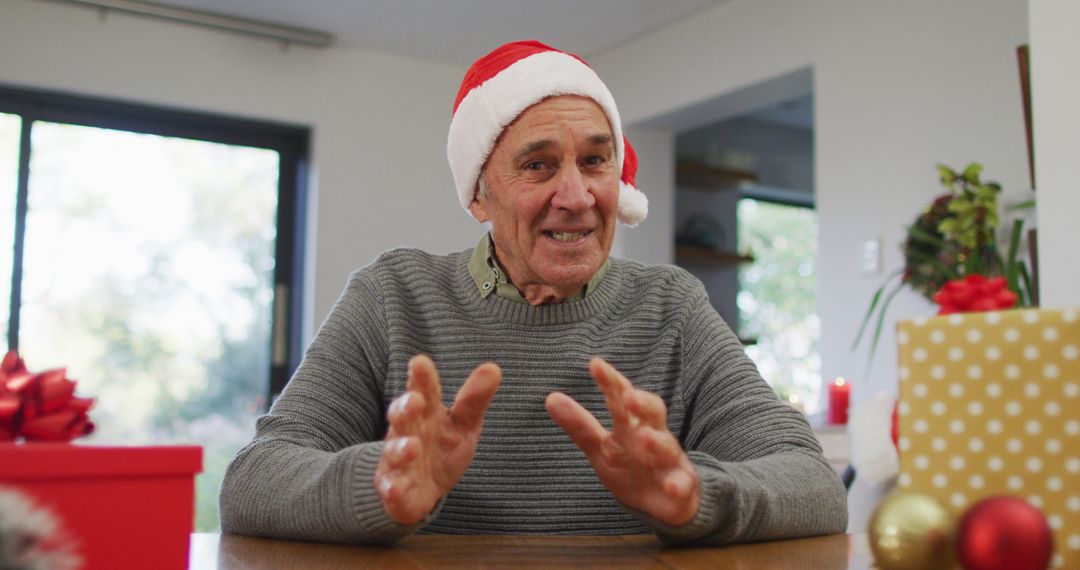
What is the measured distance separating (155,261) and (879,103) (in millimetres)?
3043

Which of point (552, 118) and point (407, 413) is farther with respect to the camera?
point (552, 118)

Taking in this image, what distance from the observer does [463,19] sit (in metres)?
4.55

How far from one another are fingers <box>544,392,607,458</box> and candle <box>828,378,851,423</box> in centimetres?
261

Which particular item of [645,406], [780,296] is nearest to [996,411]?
[645,406]

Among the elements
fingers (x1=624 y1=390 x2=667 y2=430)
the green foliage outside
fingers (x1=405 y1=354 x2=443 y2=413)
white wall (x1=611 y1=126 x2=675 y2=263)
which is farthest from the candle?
fingers (x1=405 y1=354 x2=443 y2=413)

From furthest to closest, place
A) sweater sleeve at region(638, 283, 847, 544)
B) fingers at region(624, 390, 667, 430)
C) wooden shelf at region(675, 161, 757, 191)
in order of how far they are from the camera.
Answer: wooden shelf at region(675, 161, 757, 191)
sweater sleeve at region(638, 283, 847, 544)
fingers at region(624, 390, 667, 430)

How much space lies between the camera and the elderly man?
1.06 m

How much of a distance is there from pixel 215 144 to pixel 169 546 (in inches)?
171

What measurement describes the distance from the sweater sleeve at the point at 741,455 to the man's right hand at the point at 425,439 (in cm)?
19

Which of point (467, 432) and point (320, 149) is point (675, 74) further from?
point (467, 432)

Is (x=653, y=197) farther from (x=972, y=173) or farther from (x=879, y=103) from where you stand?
(x=972, y=173)

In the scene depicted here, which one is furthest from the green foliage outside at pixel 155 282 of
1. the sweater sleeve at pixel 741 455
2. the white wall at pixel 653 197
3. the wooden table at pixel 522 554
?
the wooden table at pixel 522 554

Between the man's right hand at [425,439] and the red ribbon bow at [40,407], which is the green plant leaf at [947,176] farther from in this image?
the red ribbon bow at [40,407]

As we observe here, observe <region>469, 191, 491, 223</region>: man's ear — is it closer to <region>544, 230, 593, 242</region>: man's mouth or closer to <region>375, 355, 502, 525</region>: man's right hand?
<region>544, 230, 593, 242</region>: man's mouth
